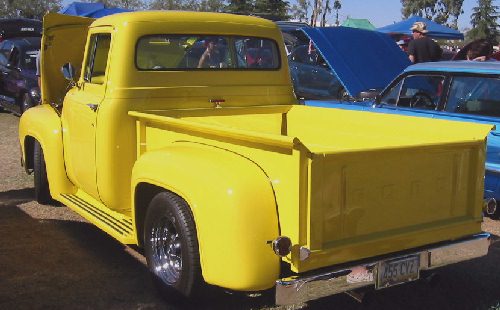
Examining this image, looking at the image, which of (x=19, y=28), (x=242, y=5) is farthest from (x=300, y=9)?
(x=19, y=28)

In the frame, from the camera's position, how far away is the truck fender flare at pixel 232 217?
9.80ft

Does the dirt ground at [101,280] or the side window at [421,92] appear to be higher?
the side window at [421,92]

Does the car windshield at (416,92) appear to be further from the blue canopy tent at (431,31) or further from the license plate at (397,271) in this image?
the blue canopy tent at (431,31)

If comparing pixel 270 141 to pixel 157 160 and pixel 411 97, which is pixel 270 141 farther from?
pixel 411 97

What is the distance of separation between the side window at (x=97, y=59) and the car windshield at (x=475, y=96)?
11.1 feet

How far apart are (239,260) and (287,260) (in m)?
0.24

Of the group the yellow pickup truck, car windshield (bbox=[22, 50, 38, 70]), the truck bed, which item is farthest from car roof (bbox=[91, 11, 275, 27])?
car windshield (bbox=[22, 50, 38, 70])

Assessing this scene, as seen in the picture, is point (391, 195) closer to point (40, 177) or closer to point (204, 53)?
point (204, 53)

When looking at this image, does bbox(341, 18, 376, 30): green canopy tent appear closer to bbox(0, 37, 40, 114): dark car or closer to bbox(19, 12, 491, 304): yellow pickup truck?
bbox(0, 37, 40, 114): dark car

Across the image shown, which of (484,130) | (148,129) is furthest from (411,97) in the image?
(148,129)

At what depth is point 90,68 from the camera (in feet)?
16.3

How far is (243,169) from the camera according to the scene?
314 centimetres

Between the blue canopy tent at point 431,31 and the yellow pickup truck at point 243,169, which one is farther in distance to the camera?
the blue canopy tent at point 431,31

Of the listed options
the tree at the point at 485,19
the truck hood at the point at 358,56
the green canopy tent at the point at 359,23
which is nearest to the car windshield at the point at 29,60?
the truck hood at the point at 358,56
